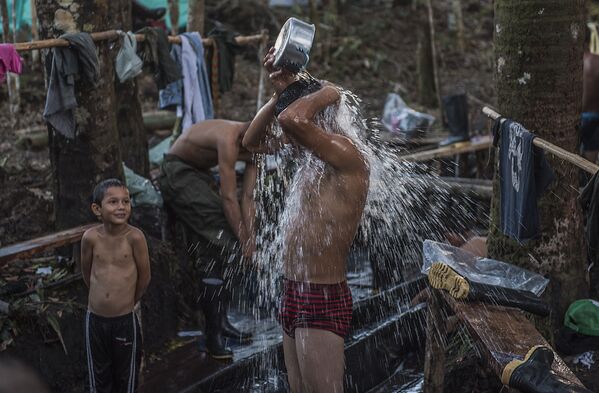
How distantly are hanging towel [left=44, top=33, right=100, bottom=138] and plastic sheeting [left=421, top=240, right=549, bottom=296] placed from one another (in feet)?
9.45

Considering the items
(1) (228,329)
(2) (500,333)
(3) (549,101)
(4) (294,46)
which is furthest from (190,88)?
(2) (500,333)

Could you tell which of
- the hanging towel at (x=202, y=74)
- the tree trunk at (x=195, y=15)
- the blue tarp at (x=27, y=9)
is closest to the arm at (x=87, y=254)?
the hanging towel at (x=202, y=74)

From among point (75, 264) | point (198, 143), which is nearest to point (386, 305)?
point (198, 143)

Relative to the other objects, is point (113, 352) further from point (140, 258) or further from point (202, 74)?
point (202, 74)

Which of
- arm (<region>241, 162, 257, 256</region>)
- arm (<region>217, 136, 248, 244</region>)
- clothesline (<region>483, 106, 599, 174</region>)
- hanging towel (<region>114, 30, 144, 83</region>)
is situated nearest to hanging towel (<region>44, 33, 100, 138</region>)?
hanging towel (<region>114, 30, 144, 83</region>)

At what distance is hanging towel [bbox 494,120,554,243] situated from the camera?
14.9 feet

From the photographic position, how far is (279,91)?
149 inches

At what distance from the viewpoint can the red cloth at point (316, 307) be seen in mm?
3729

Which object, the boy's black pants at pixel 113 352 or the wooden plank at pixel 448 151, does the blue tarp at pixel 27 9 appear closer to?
the wooden plank at pixel 448 151

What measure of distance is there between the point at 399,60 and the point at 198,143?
12699 millimetres

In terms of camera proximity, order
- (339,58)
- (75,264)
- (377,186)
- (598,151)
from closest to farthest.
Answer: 1. (75,264)
2. (377,186)
3. (598,151)
4. (339,58)

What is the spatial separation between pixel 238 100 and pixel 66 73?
27.4ft

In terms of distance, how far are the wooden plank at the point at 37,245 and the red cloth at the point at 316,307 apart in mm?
2108

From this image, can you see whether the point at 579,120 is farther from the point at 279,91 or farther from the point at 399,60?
the point at 399,60
